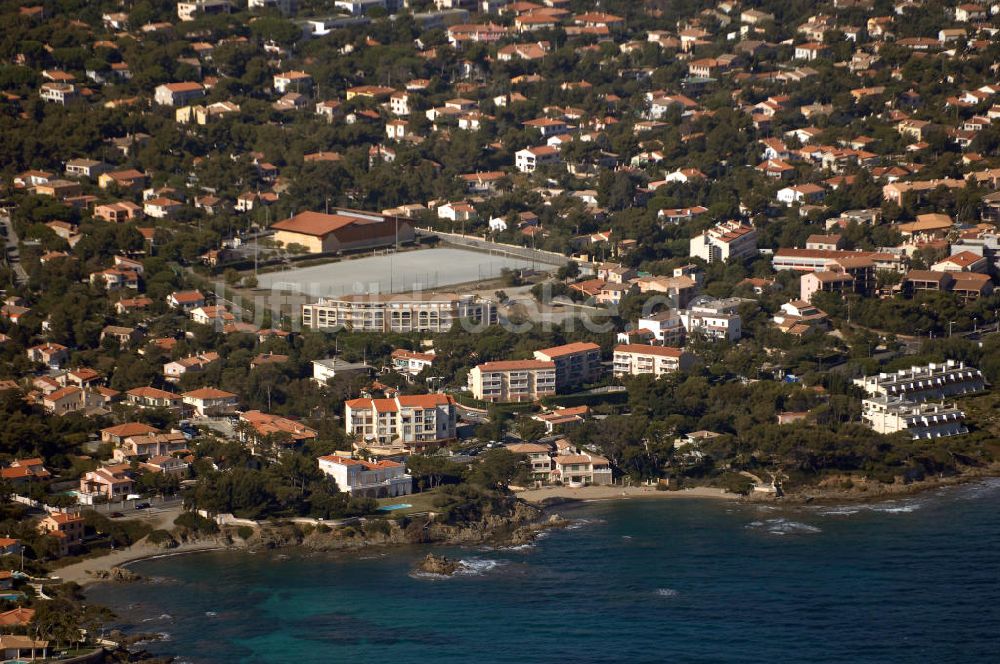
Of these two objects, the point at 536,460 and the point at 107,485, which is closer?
the point at 107,485

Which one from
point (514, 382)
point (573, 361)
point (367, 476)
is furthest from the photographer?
point (573, 361)

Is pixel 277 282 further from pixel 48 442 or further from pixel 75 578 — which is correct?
pixel 75 578

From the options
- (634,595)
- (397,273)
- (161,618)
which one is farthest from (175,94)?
(634,595)

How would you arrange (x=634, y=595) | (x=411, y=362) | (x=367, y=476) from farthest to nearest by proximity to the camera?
(x=411, y=362)
(x=367, y=476)
(x=634, y=595)

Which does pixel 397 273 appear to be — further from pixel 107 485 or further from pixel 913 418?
pixel 107 485

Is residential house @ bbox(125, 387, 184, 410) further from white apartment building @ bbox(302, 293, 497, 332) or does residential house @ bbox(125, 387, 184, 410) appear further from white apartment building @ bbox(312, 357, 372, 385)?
white apartment building @ bbox(302, 293, 497, 332)

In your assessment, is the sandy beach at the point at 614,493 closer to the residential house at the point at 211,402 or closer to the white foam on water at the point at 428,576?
the white foam on water at the point at 428,576

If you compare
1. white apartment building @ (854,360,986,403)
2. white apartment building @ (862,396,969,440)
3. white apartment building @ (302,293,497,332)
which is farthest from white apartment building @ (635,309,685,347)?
white apartment building @ (862,396,969,440)
